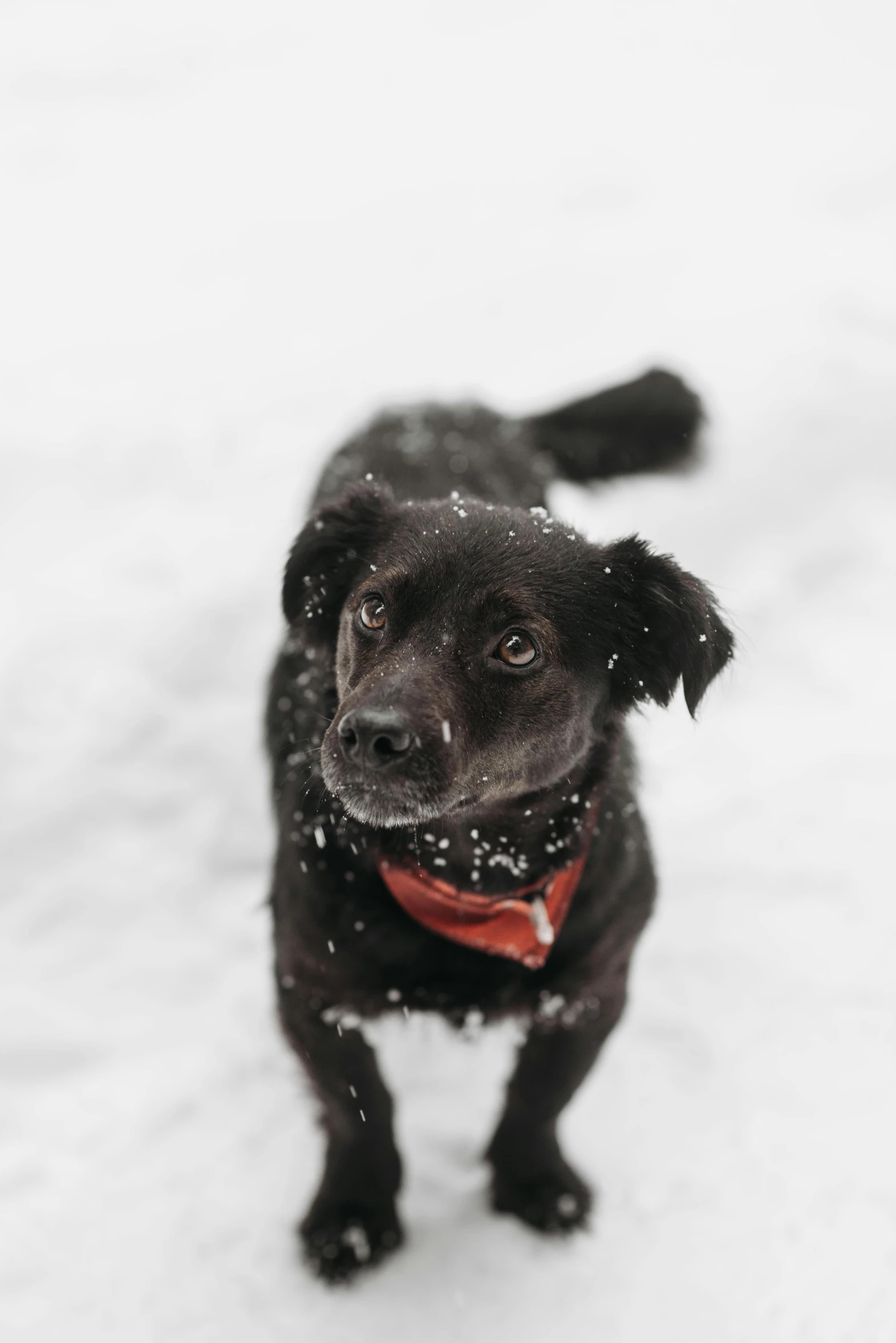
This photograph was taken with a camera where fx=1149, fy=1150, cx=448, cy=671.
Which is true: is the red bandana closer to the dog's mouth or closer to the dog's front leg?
the dog's mouth

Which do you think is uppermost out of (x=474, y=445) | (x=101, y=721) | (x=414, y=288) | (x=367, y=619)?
(x=367, y=619)

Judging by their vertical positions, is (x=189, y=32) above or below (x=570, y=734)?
above

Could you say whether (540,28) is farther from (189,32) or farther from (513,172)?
(189,32)

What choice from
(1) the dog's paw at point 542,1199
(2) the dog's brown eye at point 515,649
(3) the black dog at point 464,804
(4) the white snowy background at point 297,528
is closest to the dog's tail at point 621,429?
(4) the white snowy background at point 297,528

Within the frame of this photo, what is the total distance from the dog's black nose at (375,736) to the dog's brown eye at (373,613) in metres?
0.35

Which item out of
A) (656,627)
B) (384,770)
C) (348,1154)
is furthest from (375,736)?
(348,1154)

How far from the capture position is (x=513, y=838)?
2670 millimetres

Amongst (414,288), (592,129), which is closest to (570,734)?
(414,288)

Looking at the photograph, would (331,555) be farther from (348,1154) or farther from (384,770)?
(348,1154)

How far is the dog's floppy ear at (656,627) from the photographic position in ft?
8.18

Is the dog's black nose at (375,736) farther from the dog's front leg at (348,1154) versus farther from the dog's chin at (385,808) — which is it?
the dog's front leg at (348,1154)

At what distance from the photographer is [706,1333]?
281 centimetres

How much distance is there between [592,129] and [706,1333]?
26.1ft

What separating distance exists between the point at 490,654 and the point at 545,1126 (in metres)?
1.40
